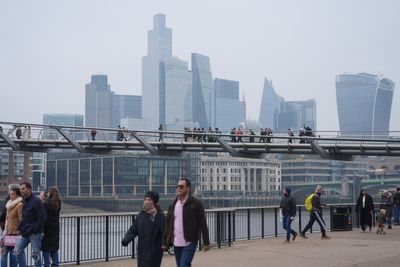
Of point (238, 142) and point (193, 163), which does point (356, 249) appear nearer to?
point (238, 142)

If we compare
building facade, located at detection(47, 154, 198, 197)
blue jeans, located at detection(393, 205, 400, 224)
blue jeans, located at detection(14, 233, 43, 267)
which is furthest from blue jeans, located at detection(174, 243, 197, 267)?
building facade, located at detection(47, 154, 198, 197)

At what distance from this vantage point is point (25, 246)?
1186 centimetres

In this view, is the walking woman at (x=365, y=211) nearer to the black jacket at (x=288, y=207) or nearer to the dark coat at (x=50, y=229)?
the black jacket at (x=288, y=207)

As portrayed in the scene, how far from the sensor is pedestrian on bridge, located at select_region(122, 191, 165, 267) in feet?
29.9

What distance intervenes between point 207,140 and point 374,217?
1945cm

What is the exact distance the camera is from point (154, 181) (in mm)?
122438

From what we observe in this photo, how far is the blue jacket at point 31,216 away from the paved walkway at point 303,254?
3.62 meters

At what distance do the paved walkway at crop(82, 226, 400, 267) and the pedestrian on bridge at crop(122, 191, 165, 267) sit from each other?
539 centimetres

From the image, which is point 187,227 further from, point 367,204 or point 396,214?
point 396,214

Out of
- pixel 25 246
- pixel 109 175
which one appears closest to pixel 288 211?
pixel 25 246

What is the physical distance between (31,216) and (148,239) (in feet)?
10.9

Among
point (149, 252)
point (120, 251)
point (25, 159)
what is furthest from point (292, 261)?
point (25, 159)

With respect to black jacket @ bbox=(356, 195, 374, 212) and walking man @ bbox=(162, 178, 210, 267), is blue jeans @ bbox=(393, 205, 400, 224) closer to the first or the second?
black jacket @ bbox=(356, 195, 374, 212)

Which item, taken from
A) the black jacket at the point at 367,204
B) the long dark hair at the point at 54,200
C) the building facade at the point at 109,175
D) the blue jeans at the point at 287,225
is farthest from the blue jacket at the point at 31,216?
the building facade at the point at 109,175
